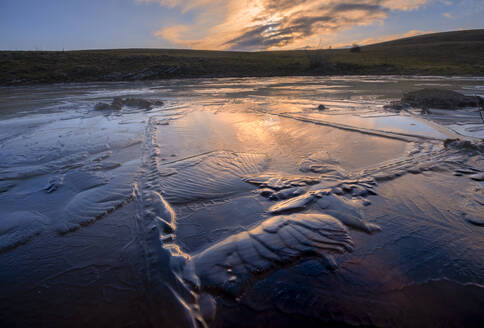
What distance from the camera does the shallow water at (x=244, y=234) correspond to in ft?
4.11

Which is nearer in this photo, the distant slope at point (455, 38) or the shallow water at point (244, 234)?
the shallow water at point (244, 234)

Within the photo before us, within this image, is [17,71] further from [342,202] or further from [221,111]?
[342,202]

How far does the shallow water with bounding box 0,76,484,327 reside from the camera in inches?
49.4

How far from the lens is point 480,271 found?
143cm

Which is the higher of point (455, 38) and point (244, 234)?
point (455, 38)

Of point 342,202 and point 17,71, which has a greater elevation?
point 17,71

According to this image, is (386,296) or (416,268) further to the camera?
(416,268)

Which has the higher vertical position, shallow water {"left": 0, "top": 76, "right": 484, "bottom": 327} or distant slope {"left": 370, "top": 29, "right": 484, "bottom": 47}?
distant slope {"left": 370, "top": 29, "right": 484, "bottom": 47}

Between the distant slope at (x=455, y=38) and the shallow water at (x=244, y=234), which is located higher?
the distant slope at (x=455, y=38)

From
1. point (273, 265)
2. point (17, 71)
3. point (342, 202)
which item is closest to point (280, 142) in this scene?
point (342, 202)

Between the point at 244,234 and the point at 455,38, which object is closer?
the point at 244,234

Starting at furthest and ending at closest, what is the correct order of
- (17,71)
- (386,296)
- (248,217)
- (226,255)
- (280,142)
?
(17,71) < (280,142) < (248,217) < (226,255) < (386,296)

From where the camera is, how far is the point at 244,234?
1729 millimetres

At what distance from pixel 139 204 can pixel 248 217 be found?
1.01 meters
